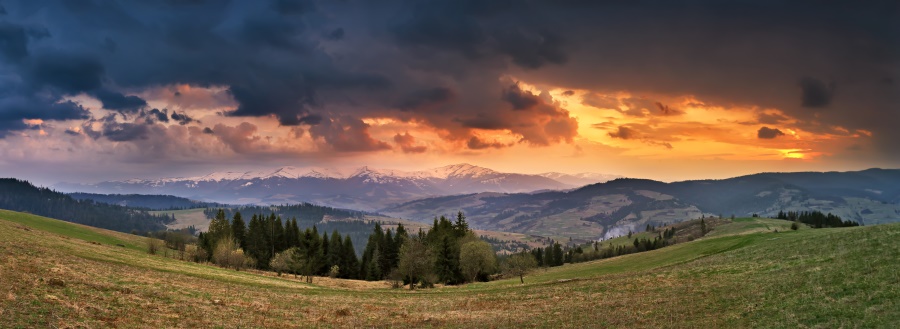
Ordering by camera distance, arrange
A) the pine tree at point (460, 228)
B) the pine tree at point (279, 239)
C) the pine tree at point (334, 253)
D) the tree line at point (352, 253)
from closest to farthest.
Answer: the tree line at point (352, 253), the pine tree at point (460, 228), the pine tree at point (334, 253), the pine tree at point (279, 239)

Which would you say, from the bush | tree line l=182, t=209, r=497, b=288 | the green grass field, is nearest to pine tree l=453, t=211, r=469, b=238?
tree line l=182, t=209, r=497, b=288

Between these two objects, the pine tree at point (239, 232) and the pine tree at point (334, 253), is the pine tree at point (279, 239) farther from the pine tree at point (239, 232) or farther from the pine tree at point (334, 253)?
the pine tree at point (334, 253)

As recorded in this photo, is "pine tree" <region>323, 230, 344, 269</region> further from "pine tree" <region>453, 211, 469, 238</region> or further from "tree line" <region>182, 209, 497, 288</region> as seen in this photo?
"pine tree" <region>453, 211, 469, 238</region>

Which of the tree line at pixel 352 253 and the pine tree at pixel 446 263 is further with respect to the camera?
the pine tree at pixel 446 263

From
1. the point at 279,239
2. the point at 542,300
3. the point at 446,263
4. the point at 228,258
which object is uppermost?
the point at 542,300

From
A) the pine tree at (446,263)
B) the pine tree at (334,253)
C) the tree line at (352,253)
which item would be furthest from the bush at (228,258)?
the pine tree at (446,263)

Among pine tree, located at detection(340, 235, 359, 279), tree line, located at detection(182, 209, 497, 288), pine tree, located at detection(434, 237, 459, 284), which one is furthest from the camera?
pine tree, located at detection(340, 235, 359, 279)

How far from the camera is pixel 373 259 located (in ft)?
414

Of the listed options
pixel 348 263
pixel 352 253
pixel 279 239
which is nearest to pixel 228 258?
pixel 279 239

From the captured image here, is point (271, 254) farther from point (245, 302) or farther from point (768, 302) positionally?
point (768, 302)

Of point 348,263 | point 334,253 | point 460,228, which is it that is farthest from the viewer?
point 348,263

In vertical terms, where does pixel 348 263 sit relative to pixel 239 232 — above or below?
below

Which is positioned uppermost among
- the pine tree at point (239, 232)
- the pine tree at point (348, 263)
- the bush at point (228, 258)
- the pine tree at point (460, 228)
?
the pine tree at point (460, 228)

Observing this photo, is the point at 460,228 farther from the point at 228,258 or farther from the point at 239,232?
the point at 239,232
